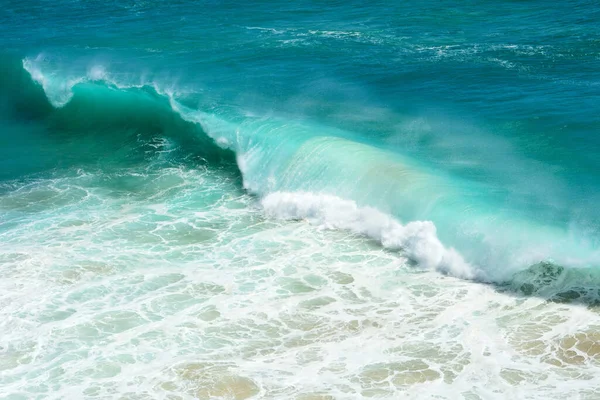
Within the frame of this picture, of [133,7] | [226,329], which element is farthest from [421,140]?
[133,7]

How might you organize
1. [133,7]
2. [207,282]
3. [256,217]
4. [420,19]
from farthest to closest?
[133,7], [420,19], [256,217], [207,282]

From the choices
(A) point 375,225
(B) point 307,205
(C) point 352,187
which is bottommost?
(A) point 375,225

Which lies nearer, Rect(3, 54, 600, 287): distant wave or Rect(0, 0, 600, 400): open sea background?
Rect(0, 0, 600, 400): open sea background

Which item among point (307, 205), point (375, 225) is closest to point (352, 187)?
point (307, 205)

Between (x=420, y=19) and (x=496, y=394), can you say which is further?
(x=420, y=19)

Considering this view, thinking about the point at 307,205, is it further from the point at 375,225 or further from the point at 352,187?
the point at 375,225

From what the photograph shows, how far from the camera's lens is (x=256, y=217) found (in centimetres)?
2372

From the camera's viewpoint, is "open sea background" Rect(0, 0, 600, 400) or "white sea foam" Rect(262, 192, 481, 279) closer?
"open sea background" Rect(0, 0, 600, 400)

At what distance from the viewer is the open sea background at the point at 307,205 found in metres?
16.8

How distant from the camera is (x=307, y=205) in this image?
23.9 m

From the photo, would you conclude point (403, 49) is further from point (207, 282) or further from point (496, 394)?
point (496, 394)

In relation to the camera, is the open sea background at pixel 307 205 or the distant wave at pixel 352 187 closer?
the open sea background at pixel 307 205

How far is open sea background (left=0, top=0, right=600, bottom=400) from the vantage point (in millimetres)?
16781

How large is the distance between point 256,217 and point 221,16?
61.1 ft
